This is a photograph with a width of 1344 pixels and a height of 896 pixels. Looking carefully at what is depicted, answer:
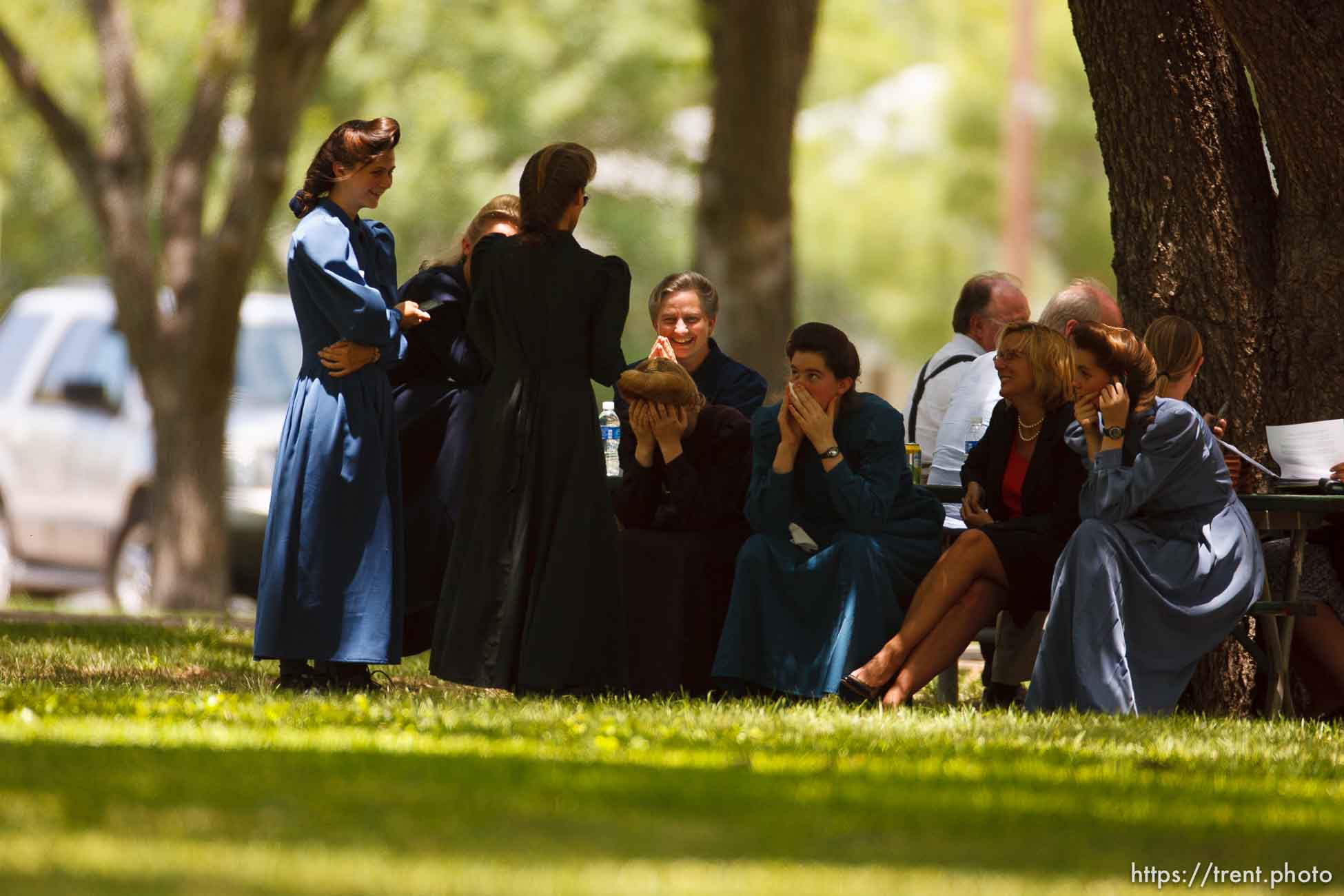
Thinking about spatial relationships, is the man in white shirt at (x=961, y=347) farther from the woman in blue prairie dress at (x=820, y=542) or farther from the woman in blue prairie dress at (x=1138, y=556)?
the woman in blue prairie dress at (x=1138, y=556)

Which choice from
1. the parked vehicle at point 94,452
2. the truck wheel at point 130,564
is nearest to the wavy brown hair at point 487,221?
the parked vehicle at point 94,452

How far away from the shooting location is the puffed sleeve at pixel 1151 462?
855 cm

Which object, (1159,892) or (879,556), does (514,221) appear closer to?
(879,556)

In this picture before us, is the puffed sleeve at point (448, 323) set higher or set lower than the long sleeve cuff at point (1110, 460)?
higher

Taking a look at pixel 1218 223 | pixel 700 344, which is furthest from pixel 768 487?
pixel 1218 223

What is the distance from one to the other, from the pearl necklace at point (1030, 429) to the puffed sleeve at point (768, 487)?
3.20 feet

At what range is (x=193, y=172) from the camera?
17.5 m

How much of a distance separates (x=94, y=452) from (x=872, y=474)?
38.4 feet

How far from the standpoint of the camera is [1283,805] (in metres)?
6.38

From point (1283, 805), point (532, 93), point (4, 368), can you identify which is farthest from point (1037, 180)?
point (1283, 805)

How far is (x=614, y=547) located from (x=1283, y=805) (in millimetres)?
3048

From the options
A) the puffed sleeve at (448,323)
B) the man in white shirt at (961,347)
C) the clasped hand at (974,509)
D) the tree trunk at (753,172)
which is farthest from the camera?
the tree trunk at (753,172)

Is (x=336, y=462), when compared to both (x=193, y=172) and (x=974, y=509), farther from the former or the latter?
(x=193, y=172)

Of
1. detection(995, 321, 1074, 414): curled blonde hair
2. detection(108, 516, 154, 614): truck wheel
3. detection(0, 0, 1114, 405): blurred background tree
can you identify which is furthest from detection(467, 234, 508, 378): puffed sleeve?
detection(108, 516, 154, 614): truck wheel
